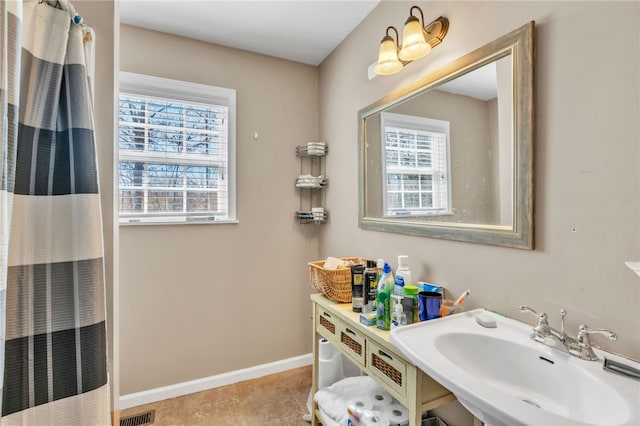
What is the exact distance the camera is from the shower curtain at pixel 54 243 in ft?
2.74

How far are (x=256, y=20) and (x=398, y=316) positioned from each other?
1945mm

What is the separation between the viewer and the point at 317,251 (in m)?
2.49

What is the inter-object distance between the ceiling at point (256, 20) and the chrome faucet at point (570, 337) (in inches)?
71.8

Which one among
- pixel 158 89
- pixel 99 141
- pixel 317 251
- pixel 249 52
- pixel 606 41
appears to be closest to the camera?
pixel 606 41

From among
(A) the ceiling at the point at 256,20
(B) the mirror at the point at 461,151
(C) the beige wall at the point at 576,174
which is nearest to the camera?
(C) the beige wall at the point at 576,174

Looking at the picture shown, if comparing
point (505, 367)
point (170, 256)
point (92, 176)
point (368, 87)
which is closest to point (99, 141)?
point (92, 176)

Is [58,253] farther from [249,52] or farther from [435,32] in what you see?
[249,52]

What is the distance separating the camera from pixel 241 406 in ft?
6.30

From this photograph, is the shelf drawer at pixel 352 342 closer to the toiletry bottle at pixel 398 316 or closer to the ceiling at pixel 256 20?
the toiletry bottle at pixel 398 316

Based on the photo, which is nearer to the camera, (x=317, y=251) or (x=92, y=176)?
(x=92, y=176)

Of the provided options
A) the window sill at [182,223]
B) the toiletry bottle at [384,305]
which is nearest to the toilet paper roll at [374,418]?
the toiletry bottle at [384,305]

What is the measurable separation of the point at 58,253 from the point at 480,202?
4.89 ft

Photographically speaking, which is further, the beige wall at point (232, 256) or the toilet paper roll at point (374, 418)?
the beige wall at point (232, 256)

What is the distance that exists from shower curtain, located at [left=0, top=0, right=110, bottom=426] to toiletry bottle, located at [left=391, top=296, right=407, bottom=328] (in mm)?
1022
